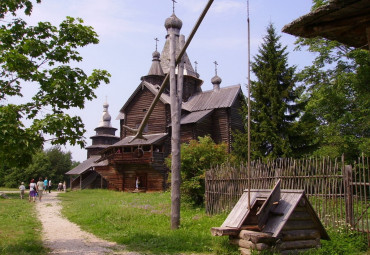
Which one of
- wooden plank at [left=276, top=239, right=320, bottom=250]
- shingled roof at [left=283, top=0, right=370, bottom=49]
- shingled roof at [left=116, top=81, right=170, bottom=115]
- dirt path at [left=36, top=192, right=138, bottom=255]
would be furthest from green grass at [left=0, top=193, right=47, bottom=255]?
shingled roof at [left=116, top=81, right=170, bottom=115]

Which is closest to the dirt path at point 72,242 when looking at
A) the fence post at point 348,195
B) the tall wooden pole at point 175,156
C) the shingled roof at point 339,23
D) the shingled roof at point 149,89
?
the tall wooden pole at point 175,156

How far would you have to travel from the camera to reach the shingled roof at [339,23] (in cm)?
408

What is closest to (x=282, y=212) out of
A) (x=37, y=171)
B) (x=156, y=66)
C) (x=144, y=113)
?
(x=144, y=113)

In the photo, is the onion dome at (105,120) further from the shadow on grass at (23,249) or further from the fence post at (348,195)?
the fence post at (348,195)

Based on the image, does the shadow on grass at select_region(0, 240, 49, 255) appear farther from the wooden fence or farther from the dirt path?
the wooden fence

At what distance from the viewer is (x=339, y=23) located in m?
4.46

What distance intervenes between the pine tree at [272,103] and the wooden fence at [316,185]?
6.02 meters

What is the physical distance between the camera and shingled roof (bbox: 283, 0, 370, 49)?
408cm

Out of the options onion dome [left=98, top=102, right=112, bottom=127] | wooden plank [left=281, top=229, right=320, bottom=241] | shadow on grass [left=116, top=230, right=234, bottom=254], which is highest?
onion dome [left=98, top=102, right=112, bottom=127]

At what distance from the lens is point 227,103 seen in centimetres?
3191

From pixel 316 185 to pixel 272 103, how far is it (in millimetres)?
10365

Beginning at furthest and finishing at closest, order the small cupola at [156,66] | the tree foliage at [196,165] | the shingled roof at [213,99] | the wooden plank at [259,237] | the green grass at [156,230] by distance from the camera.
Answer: the small cupola at [156,66], the shingled roof at [213,99], the tree foliage at [196,165], the green grass at [156,230], the wooden plank at [259,237]

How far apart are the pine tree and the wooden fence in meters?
6.02

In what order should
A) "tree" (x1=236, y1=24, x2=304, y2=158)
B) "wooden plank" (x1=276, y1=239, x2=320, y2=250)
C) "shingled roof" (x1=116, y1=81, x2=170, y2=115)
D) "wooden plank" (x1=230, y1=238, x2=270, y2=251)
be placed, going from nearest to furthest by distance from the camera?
"wooden plank" (x1=230, y1=238, x2=270, y2=251)
"wooden plank" (x1=276, y1=239, x2=320, y2=250)
"tree" (x1=236, y1=24, x2=304, y2=158)
"shingled roof" (x1=116, y1=81, x2=170, y2=115)
